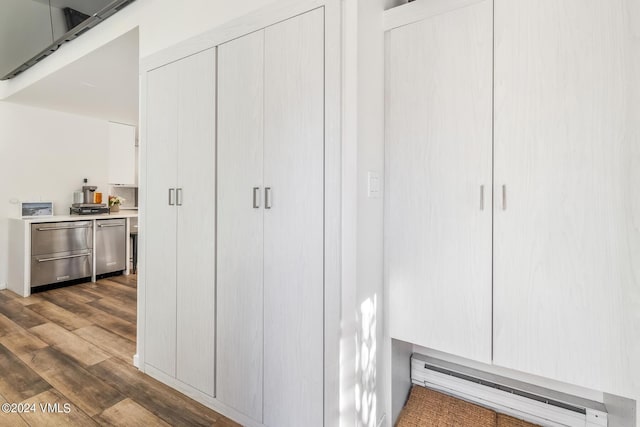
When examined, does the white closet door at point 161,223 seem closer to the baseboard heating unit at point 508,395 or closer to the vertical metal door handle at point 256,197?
the vertical metal door handle at point 256,197

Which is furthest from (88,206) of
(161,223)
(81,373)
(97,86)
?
(161,223)

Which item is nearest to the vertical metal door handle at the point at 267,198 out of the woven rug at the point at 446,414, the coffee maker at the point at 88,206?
the woven rug at the point at 446,414

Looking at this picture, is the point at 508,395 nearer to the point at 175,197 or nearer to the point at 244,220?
the point at 244,220

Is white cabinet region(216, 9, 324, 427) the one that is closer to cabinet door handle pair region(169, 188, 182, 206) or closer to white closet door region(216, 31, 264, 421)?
white closet door region(216, 31, 264, 421)

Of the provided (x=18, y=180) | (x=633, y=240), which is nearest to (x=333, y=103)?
(x=633, y=240)

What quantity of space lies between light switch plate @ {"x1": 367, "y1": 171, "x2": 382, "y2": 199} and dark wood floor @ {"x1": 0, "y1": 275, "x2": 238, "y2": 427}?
59.7 inches

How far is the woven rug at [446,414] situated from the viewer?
1.61 metres

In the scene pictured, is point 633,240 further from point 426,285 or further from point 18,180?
point 18,180

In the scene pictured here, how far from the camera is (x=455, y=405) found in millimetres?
1735

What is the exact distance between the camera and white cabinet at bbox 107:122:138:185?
16.9 ft

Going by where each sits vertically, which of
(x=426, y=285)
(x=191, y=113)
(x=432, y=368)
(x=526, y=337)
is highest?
(x=191, y=113)

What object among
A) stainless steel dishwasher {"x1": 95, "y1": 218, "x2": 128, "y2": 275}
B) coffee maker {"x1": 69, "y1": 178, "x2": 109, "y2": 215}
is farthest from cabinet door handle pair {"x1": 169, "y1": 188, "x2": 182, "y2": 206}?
coffee maker {"x1": 69, "y1": 178, "x2": 109, "y2": 215}

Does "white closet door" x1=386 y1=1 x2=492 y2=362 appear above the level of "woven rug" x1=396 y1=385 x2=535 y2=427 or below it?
above

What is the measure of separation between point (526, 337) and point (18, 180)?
5.83m
